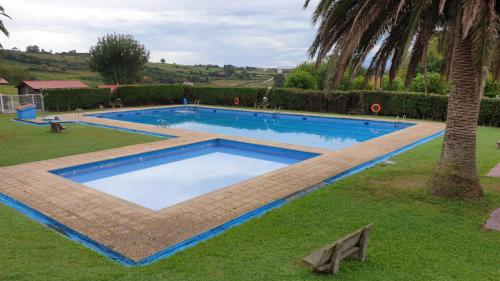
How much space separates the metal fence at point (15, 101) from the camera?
2186cm

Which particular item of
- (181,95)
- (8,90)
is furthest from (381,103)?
(8,90)

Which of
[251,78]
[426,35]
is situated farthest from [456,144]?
[251,78]

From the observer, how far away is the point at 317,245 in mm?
4910

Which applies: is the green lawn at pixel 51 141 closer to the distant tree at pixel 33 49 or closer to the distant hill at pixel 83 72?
the distant hill at pixel 83 72

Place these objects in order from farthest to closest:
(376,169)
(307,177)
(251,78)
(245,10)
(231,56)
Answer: (251,78), (231,56), (245,10), (376,169), (307,177)

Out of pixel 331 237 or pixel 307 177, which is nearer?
pixel 331 237

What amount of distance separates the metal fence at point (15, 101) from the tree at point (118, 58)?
12.9m

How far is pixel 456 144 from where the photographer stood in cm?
644

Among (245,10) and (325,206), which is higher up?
(245,10)

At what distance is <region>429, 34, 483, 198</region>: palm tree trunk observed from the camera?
615 cm

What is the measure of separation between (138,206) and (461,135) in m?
5.86

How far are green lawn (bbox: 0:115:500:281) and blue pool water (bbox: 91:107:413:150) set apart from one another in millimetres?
7876

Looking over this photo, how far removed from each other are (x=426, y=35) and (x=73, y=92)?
885 inches

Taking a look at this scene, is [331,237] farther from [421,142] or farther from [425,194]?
[421,142]
